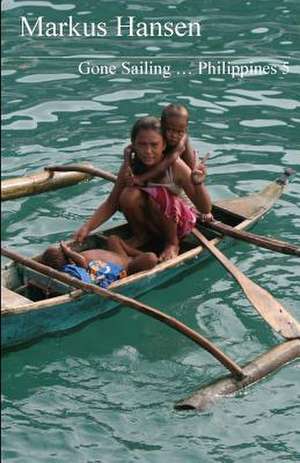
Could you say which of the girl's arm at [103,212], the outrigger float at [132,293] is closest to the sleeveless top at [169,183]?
the girl's arm at [103,212]

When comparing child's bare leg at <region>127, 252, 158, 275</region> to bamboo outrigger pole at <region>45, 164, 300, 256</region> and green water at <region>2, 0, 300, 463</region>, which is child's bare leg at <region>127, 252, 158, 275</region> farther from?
bamboo outrigger pole at <region>45, 164, 300, 256</region>

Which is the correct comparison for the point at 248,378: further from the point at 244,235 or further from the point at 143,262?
the point at 244,235

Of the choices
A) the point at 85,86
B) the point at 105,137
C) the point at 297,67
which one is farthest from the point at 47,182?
the point at 297,67

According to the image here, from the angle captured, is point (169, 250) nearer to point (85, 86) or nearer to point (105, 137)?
point (105, 137)

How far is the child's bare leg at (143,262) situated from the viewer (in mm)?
6453

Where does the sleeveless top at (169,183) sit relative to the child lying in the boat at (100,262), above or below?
above

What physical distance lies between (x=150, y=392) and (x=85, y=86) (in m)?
5.00

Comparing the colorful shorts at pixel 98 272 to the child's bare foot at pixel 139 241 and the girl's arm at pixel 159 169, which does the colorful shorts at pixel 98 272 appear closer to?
the child's bare foot at pixel 139 241

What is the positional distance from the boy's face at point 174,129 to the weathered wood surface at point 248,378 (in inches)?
56.9

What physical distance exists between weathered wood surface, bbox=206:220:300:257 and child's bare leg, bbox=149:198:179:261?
345 mm

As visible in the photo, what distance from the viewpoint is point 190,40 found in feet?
36.5

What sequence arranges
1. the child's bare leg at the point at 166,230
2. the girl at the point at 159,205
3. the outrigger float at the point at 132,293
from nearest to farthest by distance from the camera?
1. the outrigger float at the point at 132,293
2. the girl at the point at 159,205
3. the child's bare leg at the point at 166,230

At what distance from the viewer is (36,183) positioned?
23.8 feet

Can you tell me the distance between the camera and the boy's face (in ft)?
20.8
